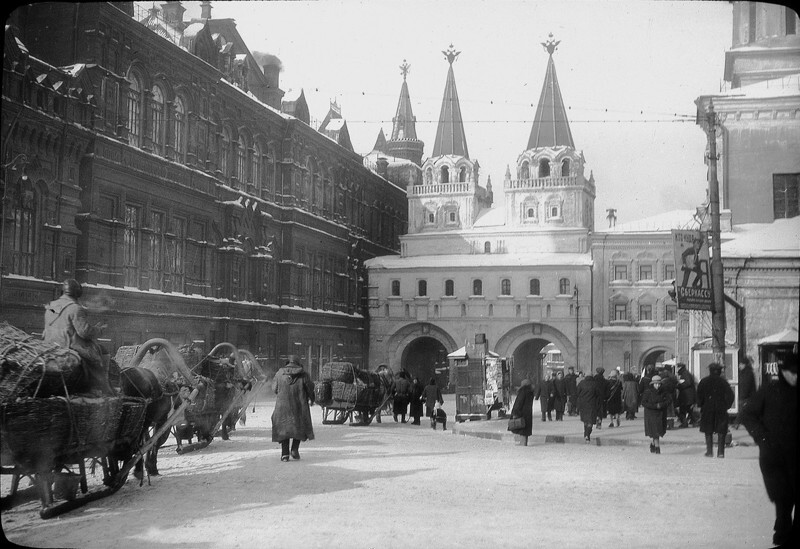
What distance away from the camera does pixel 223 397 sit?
1739cm

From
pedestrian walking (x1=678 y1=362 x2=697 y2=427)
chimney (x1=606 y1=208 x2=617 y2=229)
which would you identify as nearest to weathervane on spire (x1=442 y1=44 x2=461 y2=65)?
pedestrian walking (x1=678 y1=362 x2=697 y2=427)

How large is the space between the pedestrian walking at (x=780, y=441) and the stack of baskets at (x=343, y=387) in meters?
15.5

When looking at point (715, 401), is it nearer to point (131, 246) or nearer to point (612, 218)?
point (131, 246)

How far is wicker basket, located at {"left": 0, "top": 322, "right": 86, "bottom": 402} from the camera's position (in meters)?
8.64

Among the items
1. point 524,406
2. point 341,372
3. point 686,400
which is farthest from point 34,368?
point 686,400

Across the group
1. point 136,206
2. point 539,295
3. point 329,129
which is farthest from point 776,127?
point 539,295

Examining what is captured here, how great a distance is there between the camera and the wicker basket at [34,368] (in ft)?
Result: 28.3

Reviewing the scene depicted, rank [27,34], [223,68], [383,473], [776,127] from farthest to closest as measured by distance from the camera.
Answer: [223,68], [27,34], [776,127], [383,473]

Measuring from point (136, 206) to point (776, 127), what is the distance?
20.0m

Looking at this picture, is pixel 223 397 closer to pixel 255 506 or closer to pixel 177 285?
pixel 255 506

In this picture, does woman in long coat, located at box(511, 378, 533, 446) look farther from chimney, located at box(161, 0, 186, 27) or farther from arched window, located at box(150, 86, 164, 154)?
chimney, located at box(161, 0, 186, 27)

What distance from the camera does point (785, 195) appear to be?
72.1 ft

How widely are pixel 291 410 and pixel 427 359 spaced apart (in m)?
42.3

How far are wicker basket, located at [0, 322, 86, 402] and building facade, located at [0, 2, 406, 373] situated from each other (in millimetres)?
14627
